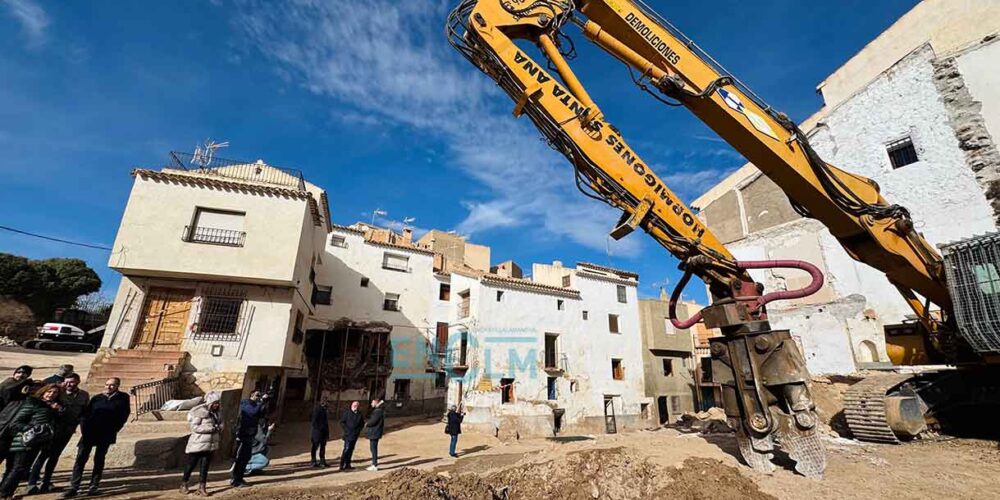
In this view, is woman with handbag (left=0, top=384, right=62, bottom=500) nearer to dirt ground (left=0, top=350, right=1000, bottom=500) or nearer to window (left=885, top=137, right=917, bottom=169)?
dirt ground (left=0, top=350, right=1000, bottom=500)

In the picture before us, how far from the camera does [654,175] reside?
696 centimetres

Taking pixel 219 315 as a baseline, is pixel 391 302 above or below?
above

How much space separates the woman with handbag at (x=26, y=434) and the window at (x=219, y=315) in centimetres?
840

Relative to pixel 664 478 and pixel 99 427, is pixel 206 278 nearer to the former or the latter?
pixel 99 427

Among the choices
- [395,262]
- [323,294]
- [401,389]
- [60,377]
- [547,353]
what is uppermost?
[395,262]

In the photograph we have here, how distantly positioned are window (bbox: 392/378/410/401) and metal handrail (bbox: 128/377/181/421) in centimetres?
1296

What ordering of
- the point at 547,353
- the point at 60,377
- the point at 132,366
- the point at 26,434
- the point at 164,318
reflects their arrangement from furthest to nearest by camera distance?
the point at 547,353 → the point at 164,318 → the point at 132,366 → the point at 60,377 → the point at 26,434

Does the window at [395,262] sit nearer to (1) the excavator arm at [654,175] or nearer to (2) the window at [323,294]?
(2) the window at [323,294]

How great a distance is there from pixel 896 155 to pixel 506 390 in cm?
1925

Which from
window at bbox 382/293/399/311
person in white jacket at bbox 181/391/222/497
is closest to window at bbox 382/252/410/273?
window at bbox 382/293/399/311

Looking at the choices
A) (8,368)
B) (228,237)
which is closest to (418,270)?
(228,237)

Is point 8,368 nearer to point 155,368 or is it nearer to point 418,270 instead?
point 155,368

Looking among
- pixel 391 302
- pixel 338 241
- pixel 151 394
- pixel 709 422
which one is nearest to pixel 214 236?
pixel 151 394

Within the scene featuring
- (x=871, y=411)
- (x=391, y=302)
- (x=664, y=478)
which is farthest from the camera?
(x=391, y=302)
